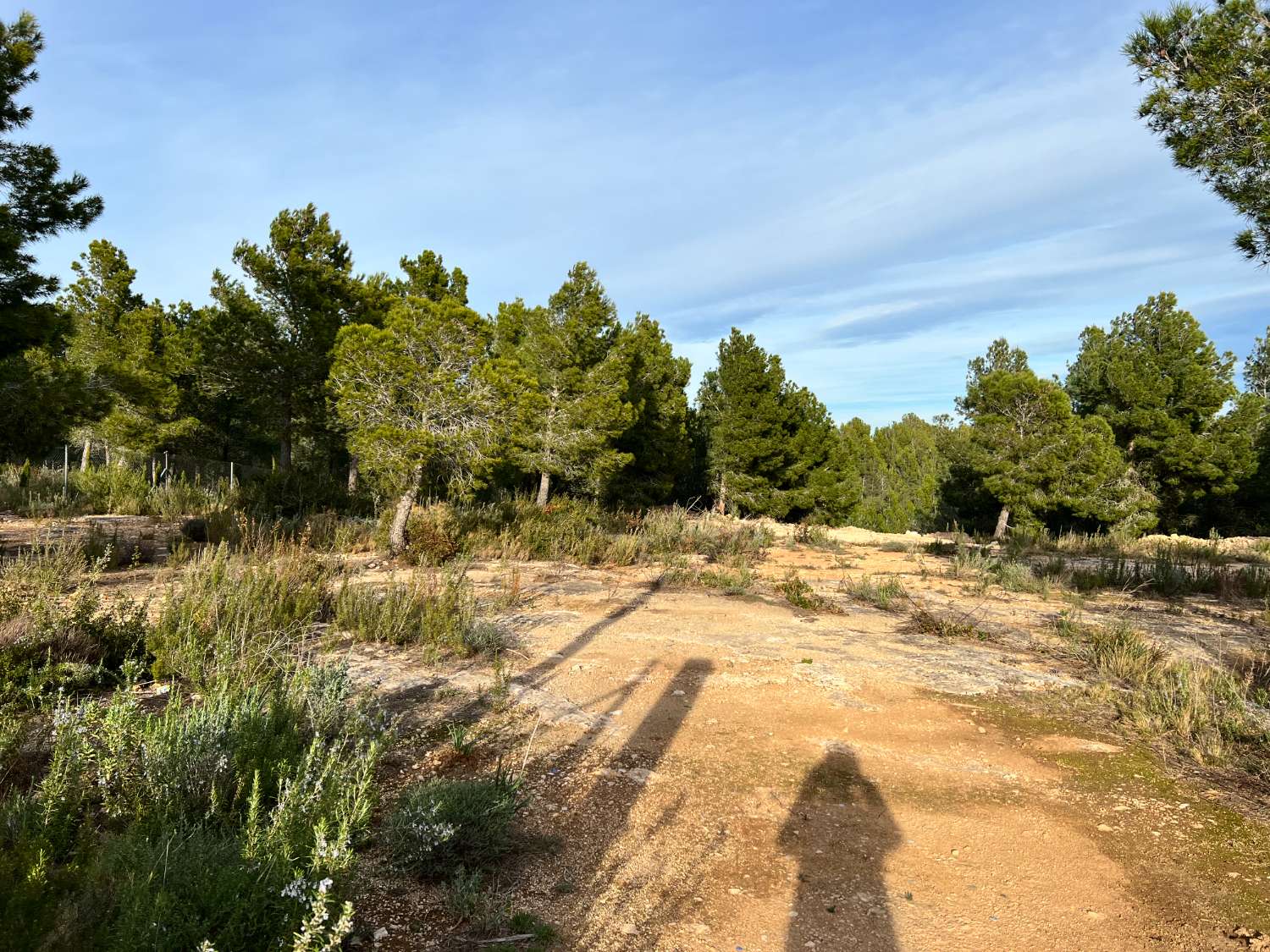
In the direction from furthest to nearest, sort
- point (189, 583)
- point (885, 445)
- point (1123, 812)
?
1. point (885, 445)
2. point (189, 583)
3. point (1123, 812)

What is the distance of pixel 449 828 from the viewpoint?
264cm

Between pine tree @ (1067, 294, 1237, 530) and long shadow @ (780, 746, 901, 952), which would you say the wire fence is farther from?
pine tree @ (1067, 294, 1237, 530)

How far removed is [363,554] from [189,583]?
5.29 m

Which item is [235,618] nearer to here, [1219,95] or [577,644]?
[577,644]

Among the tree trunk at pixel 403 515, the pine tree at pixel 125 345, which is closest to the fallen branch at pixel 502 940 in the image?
the tree trunk at pixel 403 515

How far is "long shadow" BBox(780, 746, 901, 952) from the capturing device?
2559 mm

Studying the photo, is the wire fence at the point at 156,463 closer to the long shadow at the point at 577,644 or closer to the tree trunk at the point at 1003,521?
the long shadow at the point at 577,644

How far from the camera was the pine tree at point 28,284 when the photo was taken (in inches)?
304

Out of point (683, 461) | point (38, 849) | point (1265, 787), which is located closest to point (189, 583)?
point (38, 849)

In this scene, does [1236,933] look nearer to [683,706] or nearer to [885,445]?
[683,706]

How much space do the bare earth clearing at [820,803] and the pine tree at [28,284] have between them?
5675 millimetres

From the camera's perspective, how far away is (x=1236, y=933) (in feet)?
8.56

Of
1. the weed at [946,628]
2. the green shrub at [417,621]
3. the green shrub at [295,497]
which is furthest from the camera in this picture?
the green shrub at [295,497]

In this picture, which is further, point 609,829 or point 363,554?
point 363,554
